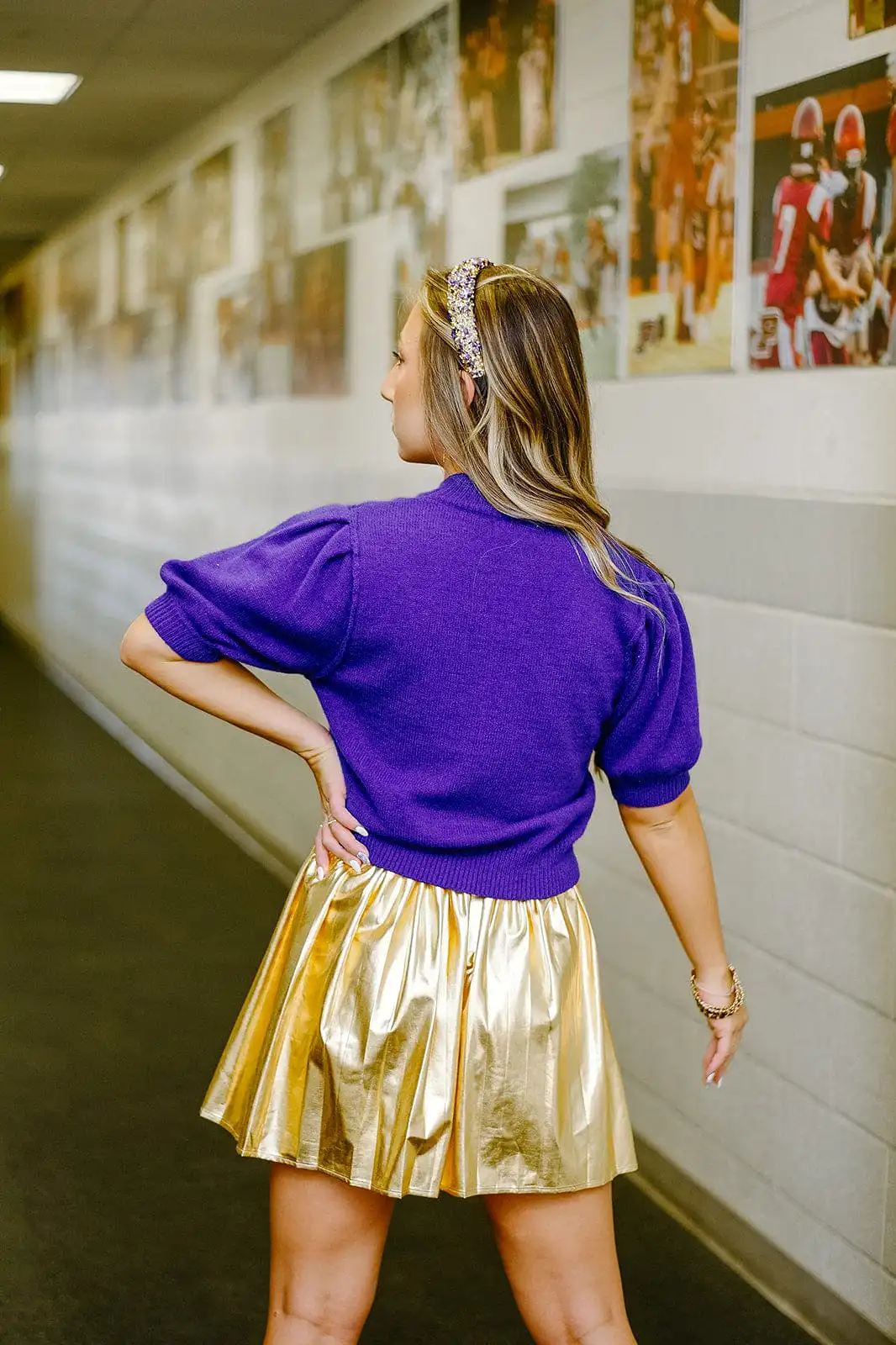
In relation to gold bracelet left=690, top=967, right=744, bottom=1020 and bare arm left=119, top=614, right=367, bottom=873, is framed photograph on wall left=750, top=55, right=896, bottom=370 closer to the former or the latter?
gold bracelet left=690, top=967, right=744, bottom=1020

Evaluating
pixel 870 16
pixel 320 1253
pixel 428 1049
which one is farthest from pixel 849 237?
pixel 320 1253

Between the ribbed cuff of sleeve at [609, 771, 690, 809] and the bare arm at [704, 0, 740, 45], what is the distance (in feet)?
4.91

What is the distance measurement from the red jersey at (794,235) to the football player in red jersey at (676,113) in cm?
30

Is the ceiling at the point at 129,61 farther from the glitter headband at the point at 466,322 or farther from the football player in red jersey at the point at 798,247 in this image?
the glitter headband at the point at 466,322

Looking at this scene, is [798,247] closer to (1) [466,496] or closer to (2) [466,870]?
(1) [466,496]

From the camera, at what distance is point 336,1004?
1.50 m

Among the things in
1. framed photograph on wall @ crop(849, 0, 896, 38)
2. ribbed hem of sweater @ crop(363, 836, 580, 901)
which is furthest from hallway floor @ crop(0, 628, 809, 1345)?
framed photograph on wall @ crop(849, 0, 896, 38)

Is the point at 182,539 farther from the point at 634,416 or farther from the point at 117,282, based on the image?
the point at 634,416

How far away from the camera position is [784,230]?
2408 mm

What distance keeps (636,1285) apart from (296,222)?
149 inches

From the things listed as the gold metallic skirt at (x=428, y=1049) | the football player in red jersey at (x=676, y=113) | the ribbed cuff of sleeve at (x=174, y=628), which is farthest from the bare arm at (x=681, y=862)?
the football player in red jersey at (x=676, y=113)

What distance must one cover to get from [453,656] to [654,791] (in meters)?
0.29

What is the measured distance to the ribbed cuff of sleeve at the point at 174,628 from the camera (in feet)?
4.82

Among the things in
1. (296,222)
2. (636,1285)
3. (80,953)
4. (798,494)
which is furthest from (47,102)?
(636,1285)
